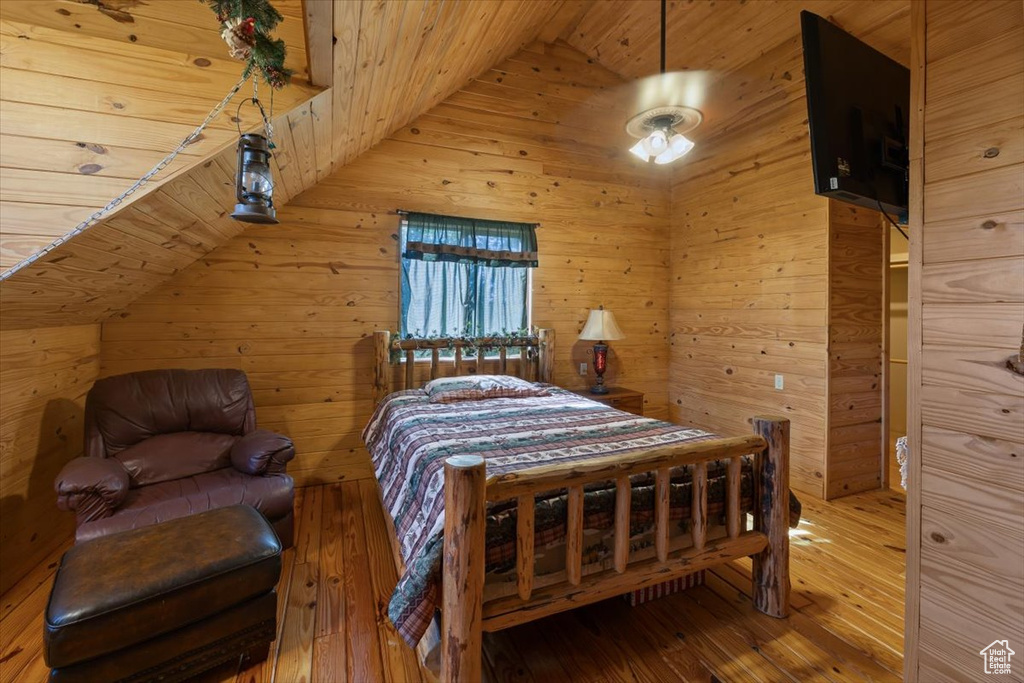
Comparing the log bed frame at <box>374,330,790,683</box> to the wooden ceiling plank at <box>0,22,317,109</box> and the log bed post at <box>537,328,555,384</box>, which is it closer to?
the wooden ceiling plank at <box>0,22,317,109</box>

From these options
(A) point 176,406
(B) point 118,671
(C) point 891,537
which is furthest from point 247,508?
(C) point 891,537

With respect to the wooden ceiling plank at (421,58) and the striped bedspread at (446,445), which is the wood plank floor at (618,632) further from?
the wooden ceiling plank at (421,58)

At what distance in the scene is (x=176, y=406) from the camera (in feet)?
8.34

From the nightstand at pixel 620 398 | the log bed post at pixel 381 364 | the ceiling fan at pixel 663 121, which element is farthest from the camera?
the nightstand at pixel 620 398

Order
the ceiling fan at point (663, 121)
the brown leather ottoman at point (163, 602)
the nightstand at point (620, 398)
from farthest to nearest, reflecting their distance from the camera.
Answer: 1. the nightstand at point (620, 398)
2. the ceiling fan at point (663, 121)
3. the brown leather ottoman at point (163, 602)

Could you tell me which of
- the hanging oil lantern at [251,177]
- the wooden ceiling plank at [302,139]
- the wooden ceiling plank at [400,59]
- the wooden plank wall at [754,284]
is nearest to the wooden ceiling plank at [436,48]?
the wooden ceiling plank at [400,59]

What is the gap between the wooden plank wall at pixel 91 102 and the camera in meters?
1.46

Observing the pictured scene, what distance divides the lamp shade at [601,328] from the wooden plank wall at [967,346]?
265 centimetres

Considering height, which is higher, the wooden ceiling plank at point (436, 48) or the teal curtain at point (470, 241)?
the wooden ceiling plank at point (436, 48)

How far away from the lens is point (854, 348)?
3.13m

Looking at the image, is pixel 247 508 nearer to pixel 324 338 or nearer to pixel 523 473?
pixel 523 473

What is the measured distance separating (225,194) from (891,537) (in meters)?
4.08

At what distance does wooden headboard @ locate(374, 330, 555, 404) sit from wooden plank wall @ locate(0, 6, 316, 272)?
6.16 ft

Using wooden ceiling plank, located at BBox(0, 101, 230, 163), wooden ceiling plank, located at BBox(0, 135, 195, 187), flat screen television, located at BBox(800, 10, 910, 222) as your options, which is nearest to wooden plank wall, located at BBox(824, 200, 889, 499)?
flat screen television, located at BBox(800, 10, 910, 222)
